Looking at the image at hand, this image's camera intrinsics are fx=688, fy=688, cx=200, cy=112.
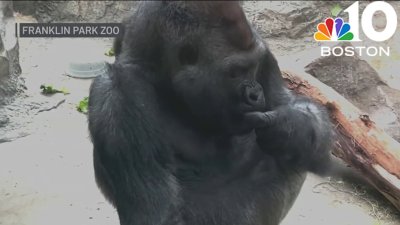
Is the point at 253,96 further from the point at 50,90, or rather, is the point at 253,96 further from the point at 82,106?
the point at 50,90

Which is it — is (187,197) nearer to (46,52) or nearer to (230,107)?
(230,107)

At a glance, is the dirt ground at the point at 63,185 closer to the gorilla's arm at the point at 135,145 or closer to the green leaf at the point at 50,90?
the green leaf at the point at 50,90

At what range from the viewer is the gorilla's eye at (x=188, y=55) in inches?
118

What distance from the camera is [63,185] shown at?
5145 millimetres

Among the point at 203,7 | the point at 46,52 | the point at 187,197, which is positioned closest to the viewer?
the point at 203,7

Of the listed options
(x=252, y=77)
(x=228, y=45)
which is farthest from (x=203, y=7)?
(x=252, y=77)

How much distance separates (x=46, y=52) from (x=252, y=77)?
17.5 ft

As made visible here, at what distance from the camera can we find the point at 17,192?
500 centimetres

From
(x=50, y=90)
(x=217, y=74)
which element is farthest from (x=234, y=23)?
(x=50, y=90)
